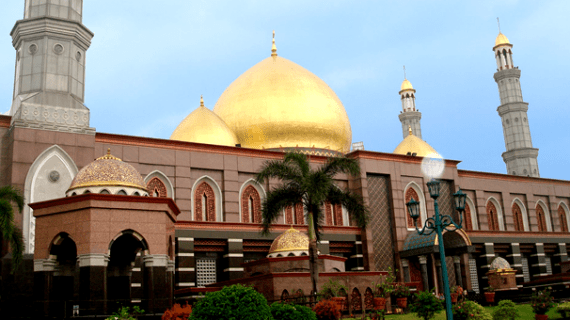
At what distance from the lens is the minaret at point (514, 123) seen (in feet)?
139

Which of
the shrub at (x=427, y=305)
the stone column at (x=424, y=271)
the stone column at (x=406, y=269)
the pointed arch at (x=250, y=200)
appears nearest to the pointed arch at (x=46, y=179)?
the pointed arch at (x=250, y=200)

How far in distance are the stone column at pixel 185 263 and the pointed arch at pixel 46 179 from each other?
5.23 meters

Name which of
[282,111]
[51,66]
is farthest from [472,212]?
[51,66]

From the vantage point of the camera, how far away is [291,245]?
24.4 meters

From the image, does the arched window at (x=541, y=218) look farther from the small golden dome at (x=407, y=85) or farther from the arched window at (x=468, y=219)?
the small golden dome at (x=407, y=85)

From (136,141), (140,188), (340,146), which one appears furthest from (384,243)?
(140,188)

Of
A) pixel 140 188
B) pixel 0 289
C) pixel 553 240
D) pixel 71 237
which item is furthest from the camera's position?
pixel 553 240

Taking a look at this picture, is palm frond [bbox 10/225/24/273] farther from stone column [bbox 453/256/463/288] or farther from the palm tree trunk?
stone column [bbox 453/256/463/288]

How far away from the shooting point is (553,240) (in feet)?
124

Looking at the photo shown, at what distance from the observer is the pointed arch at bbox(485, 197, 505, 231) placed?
36.5m

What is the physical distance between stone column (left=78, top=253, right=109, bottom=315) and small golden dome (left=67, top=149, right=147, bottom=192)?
7.40ft

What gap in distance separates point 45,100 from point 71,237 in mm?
9154

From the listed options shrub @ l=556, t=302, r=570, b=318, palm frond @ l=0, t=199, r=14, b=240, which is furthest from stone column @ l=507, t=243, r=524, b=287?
palm frond @ l=0, t=199, r=14, b=240

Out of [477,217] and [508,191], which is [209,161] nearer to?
[477,217]
